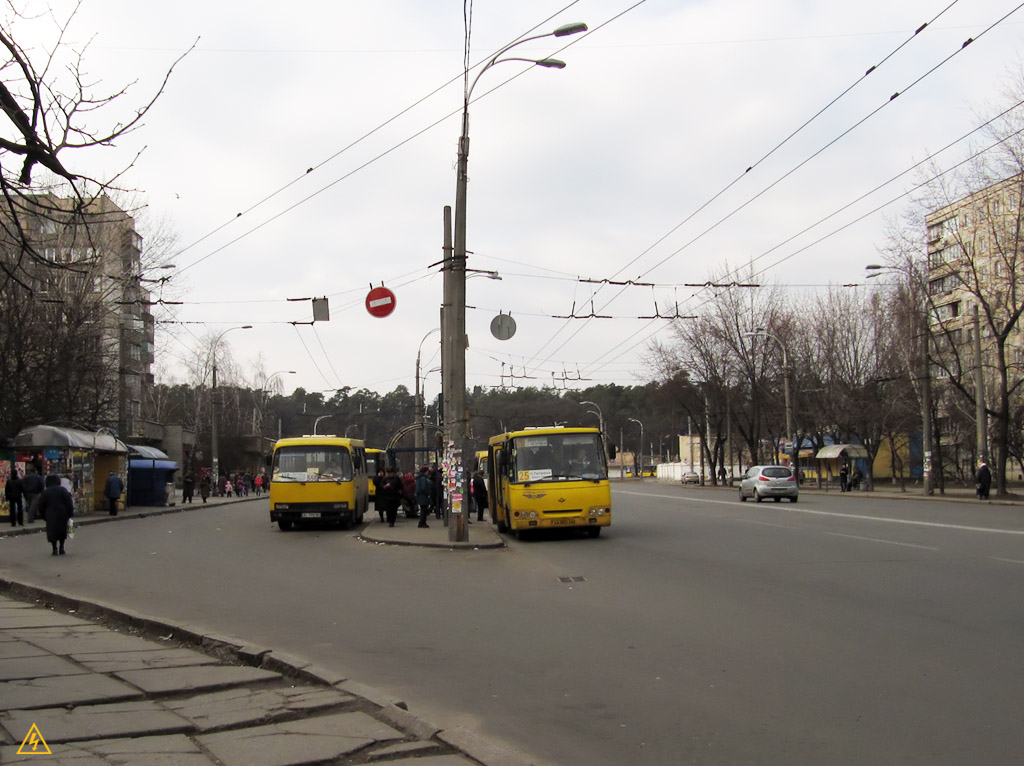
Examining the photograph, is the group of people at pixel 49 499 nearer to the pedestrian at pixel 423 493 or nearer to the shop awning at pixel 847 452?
the pedestrian at pixel 423 493

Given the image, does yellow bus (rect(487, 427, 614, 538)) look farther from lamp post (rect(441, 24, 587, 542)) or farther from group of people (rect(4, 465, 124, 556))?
group of people (rect(4, 465, 124, 556))

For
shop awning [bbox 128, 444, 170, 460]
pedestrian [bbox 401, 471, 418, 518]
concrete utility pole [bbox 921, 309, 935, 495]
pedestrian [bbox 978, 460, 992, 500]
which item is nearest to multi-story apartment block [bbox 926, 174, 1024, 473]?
concrete utility pole [bbox 921, 309, 935, 495]

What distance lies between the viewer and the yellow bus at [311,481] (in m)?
25.3

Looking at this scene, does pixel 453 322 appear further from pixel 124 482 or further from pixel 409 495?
pixel 124 482

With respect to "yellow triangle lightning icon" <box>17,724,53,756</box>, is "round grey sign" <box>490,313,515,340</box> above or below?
above

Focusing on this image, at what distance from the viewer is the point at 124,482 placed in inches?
1444

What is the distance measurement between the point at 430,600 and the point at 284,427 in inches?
3909

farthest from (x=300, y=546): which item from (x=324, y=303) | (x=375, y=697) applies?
(x=375, y=697)

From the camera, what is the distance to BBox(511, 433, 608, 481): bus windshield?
68.6ft

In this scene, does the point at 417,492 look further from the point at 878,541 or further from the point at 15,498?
the point at 878,541

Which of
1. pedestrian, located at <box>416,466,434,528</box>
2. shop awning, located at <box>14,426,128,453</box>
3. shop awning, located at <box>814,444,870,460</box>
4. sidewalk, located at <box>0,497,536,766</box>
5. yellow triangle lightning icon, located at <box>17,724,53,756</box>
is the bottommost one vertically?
A: sidewalk, located at <box>0,497,536,766</box>

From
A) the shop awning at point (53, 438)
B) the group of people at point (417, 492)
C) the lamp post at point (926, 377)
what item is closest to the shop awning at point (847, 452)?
the lamp post at point (926, 377)

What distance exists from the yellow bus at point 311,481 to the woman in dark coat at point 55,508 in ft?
24.5

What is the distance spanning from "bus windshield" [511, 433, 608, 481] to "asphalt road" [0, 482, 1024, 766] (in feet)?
6.28
